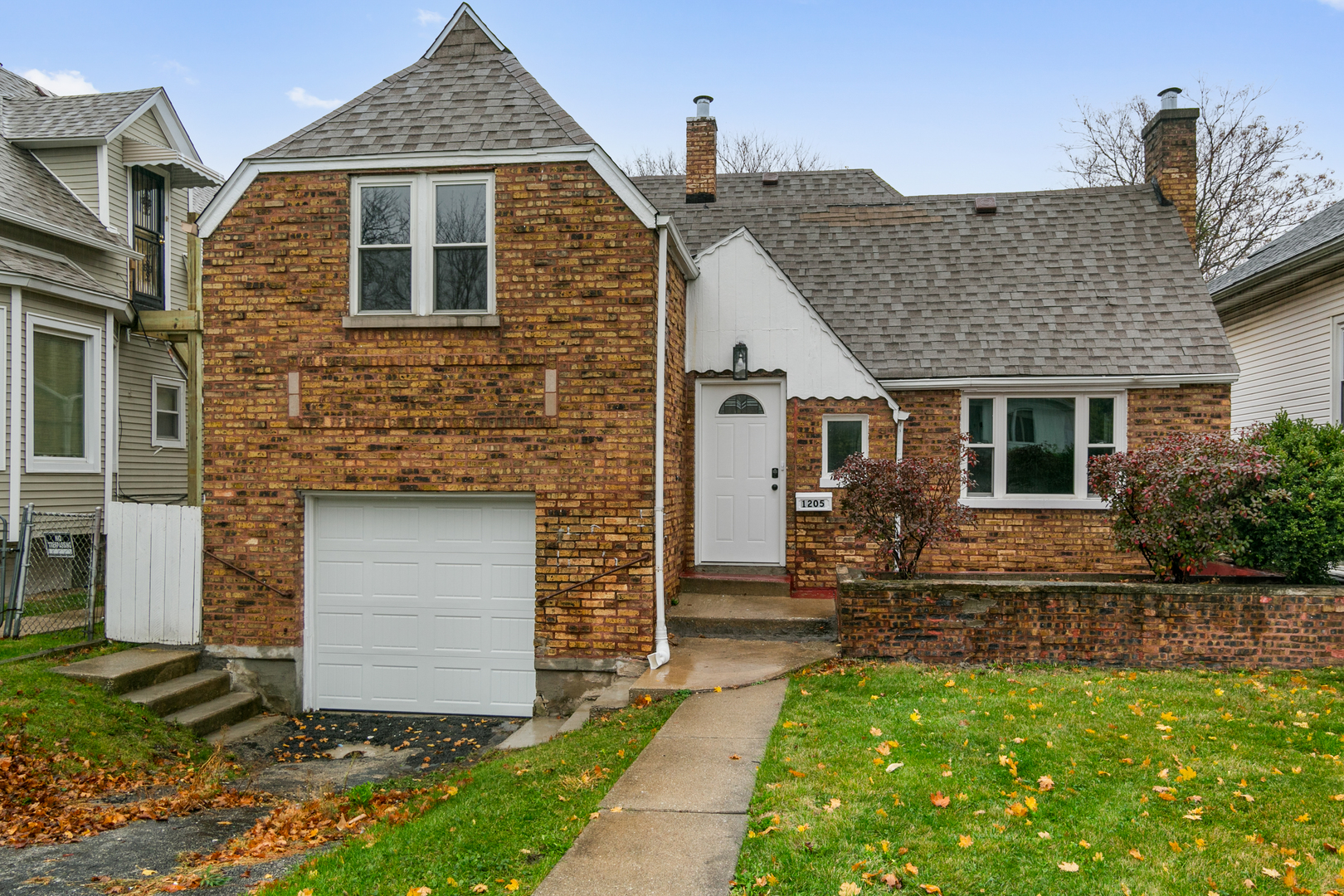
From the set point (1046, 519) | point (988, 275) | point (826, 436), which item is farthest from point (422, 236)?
point (1046, 519)

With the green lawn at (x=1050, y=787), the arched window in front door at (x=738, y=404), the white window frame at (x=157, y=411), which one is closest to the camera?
the green lawn at (x=1050, y=787)

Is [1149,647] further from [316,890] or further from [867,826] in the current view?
[316,890]

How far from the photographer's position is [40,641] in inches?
364

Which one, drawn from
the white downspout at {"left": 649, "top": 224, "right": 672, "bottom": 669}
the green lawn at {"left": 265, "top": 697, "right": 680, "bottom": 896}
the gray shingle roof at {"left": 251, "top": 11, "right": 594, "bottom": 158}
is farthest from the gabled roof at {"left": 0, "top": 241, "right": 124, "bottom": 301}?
the green lawn at {"left": 265, "top": 697, "right": 680, "bottom": 896}

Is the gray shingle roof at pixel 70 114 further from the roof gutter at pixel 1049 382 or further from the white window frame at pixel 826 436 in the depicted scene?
the roof gutter at pixel 1049 382

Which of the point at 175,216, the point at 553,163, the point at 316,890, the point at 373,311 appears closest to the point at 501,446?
the point at 373,311

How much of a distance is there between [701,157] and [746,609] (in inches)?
302

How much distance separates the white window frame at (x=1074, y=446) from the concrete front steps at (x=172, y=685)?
28.9 feet

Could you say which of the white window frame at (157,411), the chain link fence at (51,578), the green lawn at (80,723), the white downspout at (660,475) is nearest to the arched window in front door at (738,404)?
the white downspout at (660,475)

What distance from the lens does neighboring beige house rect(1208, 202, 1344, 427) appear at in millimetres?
11977

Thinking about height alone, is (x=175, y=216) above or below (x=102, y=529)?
above

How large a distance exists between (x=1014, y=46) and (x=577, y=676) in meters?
14.1

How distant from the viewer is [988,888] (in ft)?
13.3

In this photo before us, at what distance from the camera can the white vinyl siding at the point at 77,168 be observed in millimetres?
14219
